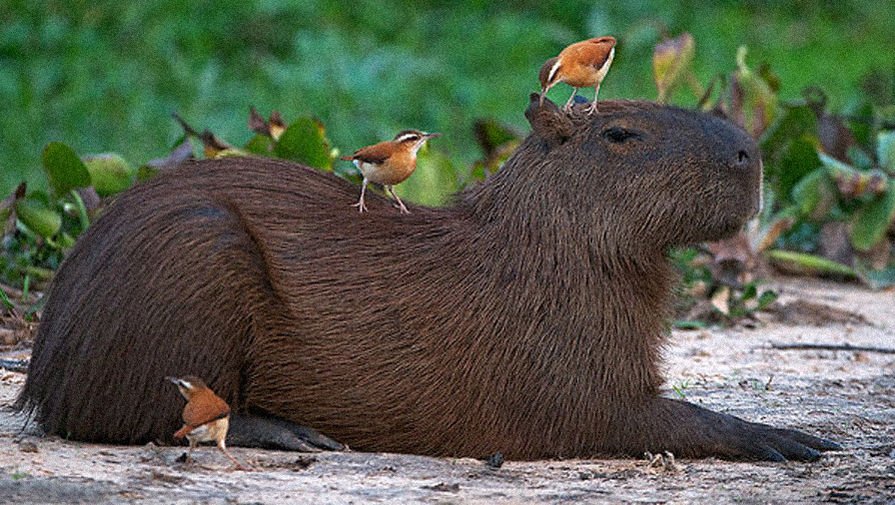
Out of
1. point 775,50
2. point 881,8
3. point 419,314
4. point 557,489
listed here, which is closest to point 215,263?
point 419,314

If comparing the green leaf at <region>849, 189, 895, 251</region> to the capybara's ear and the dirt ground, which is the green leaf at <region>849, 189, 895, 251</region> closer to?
the dirt ground

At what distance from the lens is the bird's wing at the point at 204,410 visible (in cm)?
334

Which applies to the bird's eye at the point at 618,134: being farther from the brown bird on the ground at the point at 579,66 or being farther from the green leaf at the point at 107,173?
the green leaf at the point at 107,173

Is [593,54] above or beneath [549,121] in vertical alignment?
above

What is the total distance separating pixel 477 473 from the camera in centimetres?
355

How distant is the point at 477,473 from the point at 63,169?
109 inches

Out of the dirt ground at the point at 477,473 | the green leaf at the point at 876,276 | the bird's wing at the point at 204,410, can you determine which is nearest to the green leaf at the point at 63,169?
the dirt ground at the point at 477,473

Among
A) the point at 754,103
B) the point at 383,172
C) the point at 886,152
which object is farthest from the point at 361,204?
the point at 886,152

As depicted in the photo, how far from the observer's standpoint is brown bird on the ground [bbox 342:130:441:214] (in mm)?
4047

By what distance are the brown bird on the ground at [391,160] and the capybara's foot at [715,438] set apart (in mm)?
849

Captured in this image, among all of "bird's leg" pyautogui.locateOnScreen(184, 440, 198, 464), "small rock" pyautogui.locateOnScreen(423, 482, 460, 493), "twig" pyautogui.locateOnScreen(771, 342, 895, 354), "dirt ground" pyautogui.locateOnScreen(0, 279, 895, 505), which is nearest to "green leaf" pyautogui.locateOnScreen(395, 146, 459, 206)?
"twig" pyautogui.locateOnScreen(771, 342, 895, 354)

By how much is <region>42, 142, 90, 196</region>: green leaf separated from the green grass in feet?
9.65

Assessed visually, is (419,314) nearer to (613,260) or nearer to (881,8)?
(613,260)

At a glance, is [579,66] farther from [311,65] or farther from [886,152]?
[311,65]
